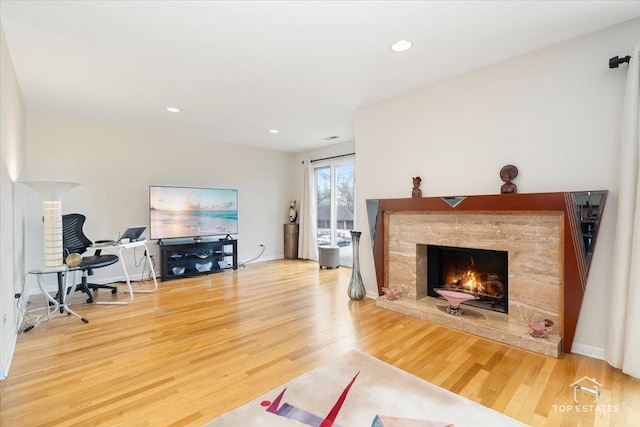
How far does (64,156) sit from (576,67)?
232 inches

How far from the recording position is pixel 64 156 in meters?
4.16

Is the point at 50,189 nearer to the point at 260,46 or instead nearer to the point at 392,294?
the point at 260,46

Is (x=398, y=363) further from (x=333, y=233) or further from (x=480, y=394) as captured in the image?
(x=333, y=233)

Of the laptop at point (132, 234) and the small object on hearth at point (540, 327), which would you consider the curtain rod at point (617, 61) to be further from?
the laptop at point (132, 234)

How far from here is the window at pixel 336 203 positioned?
596 centimetres

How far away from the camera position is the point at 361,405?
1.75 meters

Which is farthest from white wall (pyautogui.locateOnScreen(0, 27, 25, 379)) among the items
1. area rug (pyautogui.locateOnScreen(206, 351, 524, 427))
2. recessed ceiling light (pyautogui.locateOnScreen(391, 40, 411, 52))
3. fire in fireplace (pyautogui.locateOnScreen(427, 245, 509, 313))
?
fire in fireplace (pyautogui.locateOnScreen(427, 245, 509, 313))

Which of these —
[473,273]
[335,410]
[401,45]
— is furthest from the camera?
[473,273]

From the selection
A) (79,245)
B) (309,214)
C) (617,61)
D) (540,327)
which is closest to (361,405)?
(540,327)

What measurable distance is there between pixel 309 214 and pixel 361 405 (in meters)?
4.77

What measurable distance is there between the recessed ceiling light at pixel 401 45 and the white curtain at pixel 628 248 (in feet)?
4.90

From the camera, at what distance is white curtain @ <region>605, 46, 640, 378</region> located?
6.38ft

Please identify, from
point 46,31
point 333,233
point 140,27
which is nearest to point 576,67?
point 140,27

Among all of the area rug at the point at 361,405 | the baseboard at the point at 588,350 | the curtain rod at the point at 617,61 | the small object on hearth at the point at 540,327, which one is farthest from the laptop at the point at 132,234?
the curtain rod at the point at 617,61
